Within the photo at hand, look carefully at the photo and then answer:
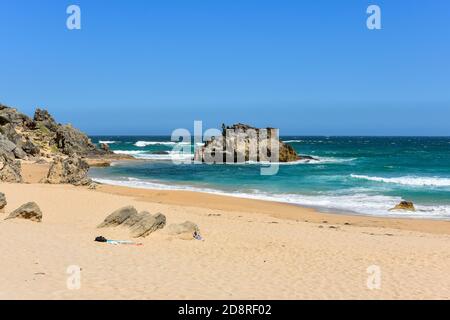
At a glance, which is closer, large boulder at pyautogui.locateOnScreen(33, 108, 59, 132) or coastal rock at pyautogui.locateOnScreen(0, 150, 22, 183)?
coastal rock at pyautogui.locateOnScreen(0, 150, 22, 183)

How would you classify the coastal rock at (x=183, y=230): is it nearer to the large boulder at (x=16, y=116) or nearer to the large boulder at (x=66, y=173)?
the large boulder at (x=66, y=173)

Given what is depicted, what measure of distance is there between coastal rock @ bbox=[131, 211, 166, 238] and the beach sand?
0.28 m

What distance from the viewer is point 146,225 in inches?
561

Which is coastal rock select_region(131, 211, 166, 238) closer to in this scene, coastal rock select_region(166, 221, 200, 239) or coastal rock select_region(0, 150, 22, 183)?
coastal rock select_region(166, 221, 200, 239)

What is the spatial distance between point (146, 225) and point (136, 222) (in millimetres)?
486

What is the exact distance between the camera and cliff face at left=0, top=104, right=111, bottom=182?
48.0m

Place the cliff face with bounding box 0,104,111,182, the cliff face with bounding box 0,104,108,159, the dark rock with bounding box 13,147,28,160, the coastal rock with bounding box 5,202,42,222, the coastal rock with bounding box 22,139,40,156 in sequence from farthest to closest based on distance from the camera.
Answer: the cliff face with bounding box 0,104,108,159
the cliff face with bounding box 0,104,111,182
the coastal rock with bounding box 22,139,40,156
the dark rock with bounding box 13,147,28,160
the coastal rock with bounding box 5,202,42,222

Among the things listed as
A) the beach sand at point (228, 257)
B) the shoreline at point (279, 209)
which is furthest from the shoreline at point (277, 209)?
the beach sand at point (228, 257)

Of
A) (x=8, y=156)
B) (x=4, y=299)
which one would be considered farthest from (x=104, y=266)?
(x=8, y=156)

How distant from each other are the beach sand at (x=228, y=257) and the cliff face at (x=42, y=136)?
30.1 metres

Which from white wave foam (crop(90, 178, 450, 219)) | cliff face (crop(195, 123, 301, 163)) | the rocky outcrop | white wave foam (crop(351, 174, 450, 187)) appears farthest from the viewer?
cliff face (crop(195, 123, 301, 163))

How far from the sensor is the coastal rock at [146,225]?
552 inches

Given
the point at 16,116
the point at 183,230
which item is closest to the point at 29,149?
the point at 16,116

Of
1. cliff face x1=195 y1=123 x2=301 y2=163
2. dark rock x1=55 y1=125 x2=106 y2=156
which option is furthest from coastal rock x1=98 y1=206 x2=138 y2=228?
dark rock x1=55 y1=125 x2=106 y2=156
